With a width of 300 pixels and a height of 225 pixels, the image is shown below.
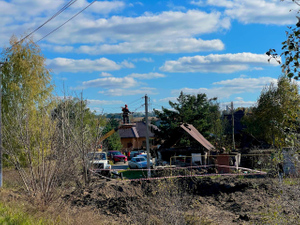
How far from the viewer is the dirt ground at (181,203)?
7.89m

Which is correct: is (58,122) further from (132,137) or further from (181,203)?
(132,137)

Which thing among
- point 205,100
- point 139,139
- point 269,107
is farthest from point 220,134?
point 139,139

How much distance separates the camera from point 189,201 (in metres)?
12.0

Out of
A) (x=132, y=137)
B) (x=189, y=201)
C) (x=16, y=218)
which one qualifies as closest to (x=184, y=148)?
(x=189, y=201)

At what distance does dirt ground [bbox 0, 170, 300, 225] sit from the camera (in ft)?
25.9

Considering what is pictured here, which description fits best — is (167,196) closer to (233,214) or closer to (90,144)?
(233,214)

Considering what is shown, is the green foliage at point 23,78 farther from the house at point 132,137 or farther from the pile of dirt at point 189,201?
Answer: the house at point 132,137

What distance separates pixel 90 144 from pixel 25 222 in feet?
26.9

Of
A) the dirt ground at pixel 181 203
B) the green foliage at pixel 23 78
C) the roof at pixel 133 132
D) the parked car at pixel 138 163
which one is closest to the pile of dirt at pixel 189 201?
the dirt ground at pixel 181 203

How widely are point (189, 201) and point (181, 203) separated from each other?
81.7 inches

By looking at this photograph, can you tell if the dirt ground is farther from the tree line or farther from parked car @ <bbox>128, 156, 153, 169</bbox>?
parked car @ <bbox>128, 156, 153, 169</bbox>

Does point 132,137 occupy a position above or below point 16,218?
above

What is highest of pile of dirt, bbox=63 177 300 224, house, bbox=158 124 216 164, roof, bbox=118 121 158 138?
roof, bbox=118 121 158 138

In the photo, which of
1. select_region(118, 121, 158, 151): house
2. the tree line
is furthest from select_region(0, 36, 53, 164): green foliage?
select_region(118, 121, 158, 151): house
